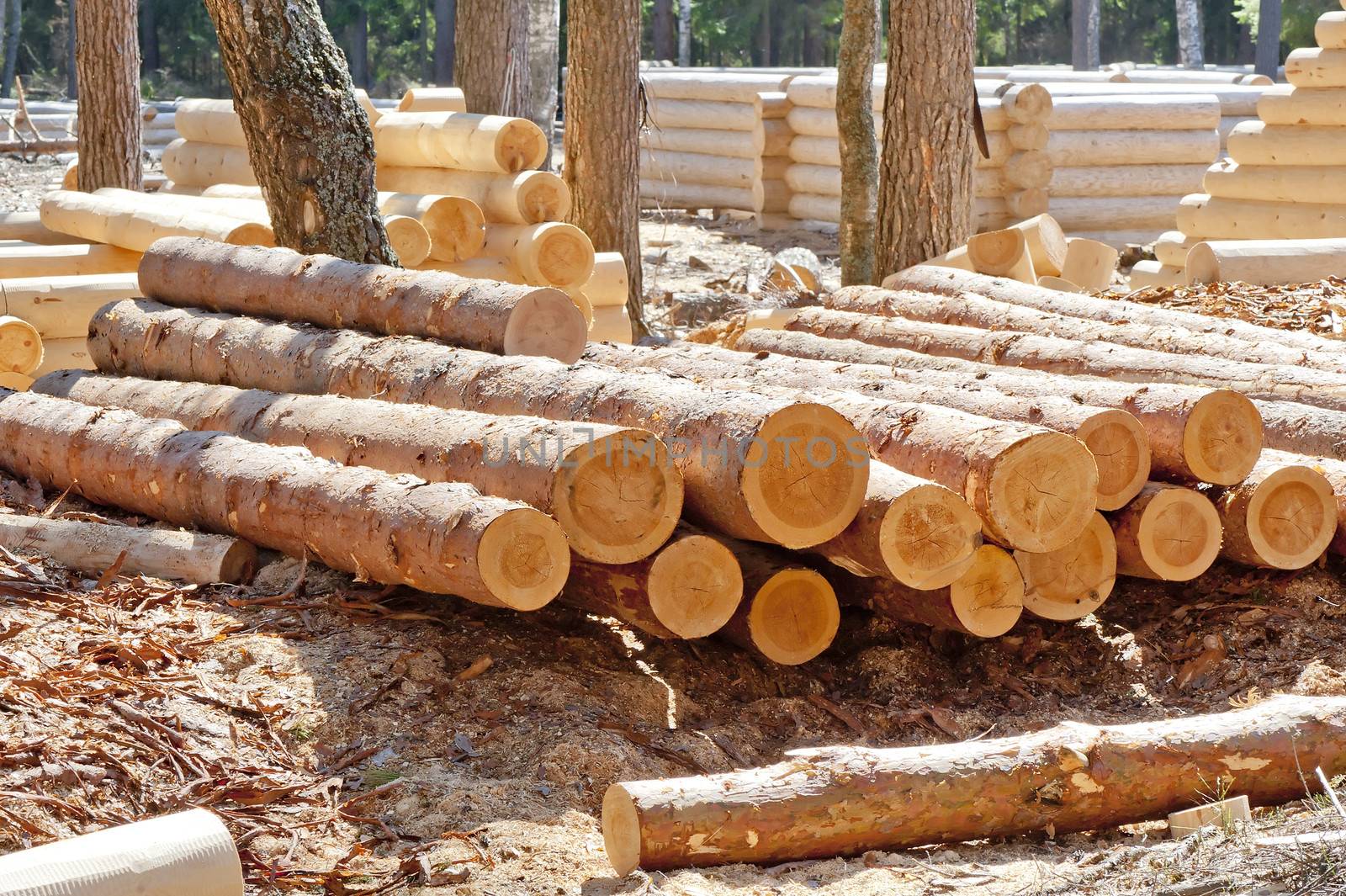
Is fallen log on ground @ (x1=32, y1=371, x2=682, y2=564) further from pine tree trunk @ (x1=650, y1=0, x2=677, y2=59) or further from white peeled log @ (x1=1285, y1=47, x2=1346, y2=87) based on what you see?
pine tree trunk @ (x1=650, y1=0, x2=677, y2=59)

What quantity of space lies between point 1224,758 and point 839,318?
4.40 m

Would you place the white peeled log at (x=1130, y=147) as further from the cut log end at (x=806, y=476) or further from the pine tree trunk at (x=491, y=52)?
the cut log end at (x=806, y=476)

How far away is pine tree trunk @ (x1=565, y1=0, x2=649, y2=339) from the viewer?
32.8 ft

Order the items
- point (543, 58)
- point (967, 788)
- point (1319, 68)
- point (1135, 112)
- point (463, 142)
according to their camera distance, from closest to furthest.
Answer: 1. point (967, 788)
2. point (463, 142)
3. point (1319, 68)
4. point (543, 58)
5. point (1135, 112)

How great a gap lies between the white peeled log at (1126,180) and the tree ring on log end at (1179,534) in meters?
10.3

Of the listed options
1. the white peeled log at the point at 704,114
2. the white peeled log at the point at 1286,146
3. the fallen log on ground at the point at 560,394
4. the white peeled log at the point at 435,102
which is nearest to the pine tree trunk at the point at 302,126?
the fallen log on ground at the point at 560,394

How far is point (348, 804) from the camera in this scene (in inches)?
152

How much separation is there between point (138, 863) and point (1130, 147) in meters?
14.3

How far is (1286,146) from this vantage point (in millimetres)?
11703

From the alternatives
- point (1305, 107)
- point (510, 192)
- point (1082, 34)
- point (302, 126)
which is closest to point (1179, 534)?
point (302, 126)

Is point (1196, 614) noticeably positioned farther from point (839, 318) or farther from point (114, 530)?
point (114, 530)

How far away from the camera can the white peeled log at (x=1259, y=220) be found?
1155cm

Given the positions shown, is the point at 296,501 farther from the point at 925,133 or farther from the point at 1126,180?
the point at 1126,180

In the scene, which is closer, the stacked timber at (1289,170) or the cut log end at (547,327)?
the cut log end at (547,327)
